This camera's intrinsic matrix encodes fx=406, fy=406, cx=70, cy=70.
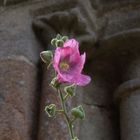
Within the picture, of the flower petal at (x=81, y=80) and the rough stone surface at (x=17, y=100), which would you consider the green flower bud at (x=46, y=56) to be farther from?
the rough stone surface at (x=17, y=100)

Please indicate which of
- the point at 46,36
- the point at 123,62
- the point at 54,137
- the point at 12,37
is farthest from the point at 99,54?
the point at 54,137

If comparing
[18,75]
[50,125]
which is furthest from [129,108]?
[18,75]

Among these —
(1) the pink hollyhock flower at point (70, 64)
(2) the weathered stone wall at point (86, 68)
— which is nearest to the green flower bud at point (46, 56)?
(1) the pink hollyhock flower at point (70, 64)

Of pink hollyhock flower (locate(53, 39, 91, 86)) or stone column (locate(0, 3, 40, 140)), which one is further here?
stone column (locate(0, 3, 40, 140))

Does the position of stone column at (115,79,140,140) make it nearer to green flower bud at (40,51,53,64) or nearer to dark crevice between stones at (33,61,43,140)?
dark crevice between stones at (33,61,43,140)

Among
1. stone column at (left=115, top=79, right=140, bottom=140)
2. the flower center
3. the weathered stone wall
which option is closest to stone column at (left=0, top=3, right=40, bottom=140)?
the weathered stone wall

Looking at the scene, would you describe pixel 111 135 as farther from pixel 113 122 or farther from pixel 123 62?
pixel 123 62
